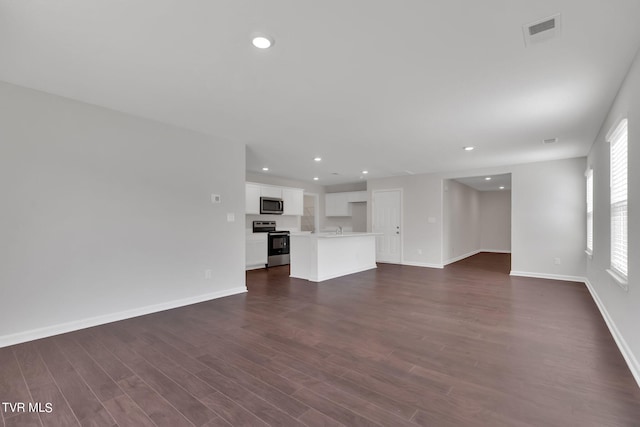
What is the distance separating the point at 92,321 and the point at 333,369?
272 centimetres

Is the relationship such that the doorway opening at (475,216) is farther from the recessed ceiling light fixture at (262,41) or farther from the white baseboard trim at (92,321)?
the recessed ceiling light fixture at (262,41)

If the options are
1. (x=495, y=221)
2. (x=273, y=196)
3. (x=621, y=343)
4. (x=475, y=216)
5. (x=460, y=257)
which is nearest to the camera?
(x=621, y=343)

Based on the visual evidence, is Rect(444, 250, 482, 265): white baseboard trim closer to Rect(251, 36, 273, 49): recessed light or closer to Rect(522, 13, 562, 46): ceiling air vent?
Rect(522, 13, 562, 46): ceiling air vent

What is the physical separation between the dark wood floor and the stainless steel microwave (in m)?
3.68

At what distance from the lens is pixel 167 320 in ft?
11.3

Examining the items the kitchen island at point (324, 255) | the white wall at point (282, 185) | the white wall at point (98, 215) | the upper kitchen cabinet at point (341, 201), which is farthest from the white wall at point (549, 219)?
the white wall at point (98, 215)

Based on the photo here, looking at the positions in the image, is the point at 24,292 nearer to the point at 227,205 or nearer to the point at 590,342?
the point at 227,205

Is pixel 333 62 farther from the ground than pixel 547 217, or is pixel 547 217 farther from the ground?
pixel 333 62

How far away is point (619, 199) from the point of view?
2.84 meters

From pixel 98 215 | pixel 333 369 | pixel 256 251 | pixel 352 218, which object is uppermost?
pixel 98 215

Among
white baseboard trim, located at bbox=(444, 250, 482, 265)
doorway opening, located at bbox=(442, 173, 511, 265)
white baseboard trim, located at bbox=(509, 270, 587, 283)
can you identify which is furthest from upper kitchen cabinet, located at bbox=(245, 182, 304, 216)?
white baseboard trim, located at bbox=(509, 270, 587, 283)

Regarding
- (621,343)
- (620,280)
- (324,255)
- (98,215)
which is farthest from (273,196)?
(621,343)

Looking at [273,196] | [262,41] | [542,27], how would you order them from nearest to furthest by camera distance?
[542,27], [262,41], [273,196]

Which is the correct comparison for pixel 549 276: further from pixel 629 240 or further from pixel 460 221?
pixel 629 240
